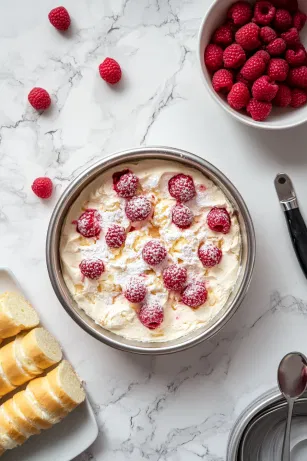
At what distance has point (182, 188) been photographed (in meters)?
1.61

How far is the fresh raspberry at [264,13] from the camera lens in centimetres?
161

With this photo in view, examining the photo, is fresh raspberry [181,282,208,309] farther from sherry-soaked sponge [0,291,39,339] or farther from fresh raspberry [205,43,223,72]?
fresh raspberry [205,43,223,72]

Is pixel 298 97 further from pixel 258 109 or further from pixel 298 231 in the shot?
pixel 298 231

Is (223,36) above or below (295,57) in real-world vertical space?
above

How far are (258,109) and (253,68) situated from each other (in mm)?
114

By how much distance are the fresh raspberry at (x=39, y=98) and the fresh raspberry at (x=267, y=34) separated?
0.67 meters

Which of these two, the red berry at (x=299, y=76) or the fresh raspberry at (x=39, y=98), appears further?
the fresh raspberry at (x=39, y=98)

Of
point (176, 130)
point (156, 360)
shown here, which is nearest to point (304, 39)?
point (176, 130)

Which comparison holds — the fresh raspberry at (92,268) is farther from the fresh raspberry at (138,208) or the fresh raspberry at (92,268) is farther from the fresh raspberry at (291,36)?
the fresh raspberry at (291,36)

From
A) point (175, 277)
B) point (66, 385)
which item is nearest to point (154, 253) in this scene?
point (175, 277)

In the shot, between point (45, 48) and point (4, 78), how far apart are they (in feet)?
0.52

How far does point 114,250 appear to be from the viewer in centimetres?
166

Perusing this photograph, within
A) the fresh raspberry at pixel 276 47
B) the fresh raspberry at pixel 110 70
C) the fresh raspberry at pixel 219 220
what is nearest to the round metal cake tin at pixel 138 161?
the fresh raspberry at pixel 219 220

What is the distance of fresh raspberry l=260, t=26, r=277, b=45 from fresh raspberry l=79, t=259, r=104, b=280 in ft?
2.59
